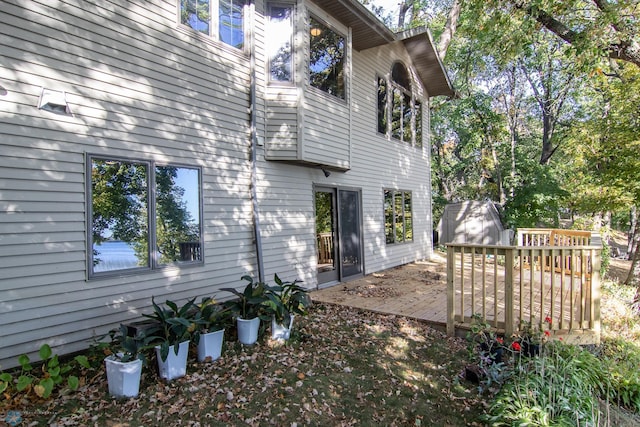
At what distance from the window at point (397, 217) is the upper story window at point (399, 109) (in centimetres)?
166

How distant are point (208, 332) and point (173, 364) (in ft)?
1.65

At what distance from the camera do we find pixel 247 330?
174 inches

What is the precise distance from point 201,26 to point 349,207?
4.65m

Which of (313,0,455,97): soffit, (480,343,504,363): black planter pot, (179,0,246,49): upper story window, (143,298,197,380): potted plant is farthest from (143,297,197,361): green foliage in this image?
(313,0,455,97): soffit

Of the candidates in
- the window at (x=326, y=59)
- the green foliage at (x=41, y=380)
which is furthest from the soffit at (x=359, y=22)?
the green foliage at (x=41, y=380)

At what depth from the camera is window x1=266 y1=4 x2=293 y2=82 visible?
6523mm

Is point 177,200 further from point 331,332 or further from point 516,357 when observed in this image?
Result: point 516,357

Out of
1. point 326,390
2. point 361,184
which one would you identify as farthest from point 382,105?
point 326,390

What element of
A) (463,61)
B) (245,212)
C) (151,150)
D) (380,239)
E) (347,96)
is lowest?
(380,239)

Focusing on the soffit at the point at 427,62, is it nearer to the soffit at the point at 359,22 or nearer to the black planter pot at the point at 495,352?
the soffit at the point at 359,22

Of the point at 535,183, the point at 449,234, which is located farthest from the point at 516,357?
the point at 535,183

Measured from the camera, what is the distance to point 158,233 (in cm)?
491

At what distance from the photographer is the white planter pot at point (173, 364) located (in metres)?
3.56

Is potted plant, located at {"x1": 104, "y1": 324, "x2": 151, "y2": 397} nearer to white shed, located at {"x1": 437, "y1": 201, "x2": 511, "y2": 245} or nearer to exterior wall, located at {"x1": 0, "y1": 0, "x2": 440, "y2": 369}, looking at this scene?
exterior wall, located at {"x1": 0, "y1": 0, "x2": 440, "y2": 369}
